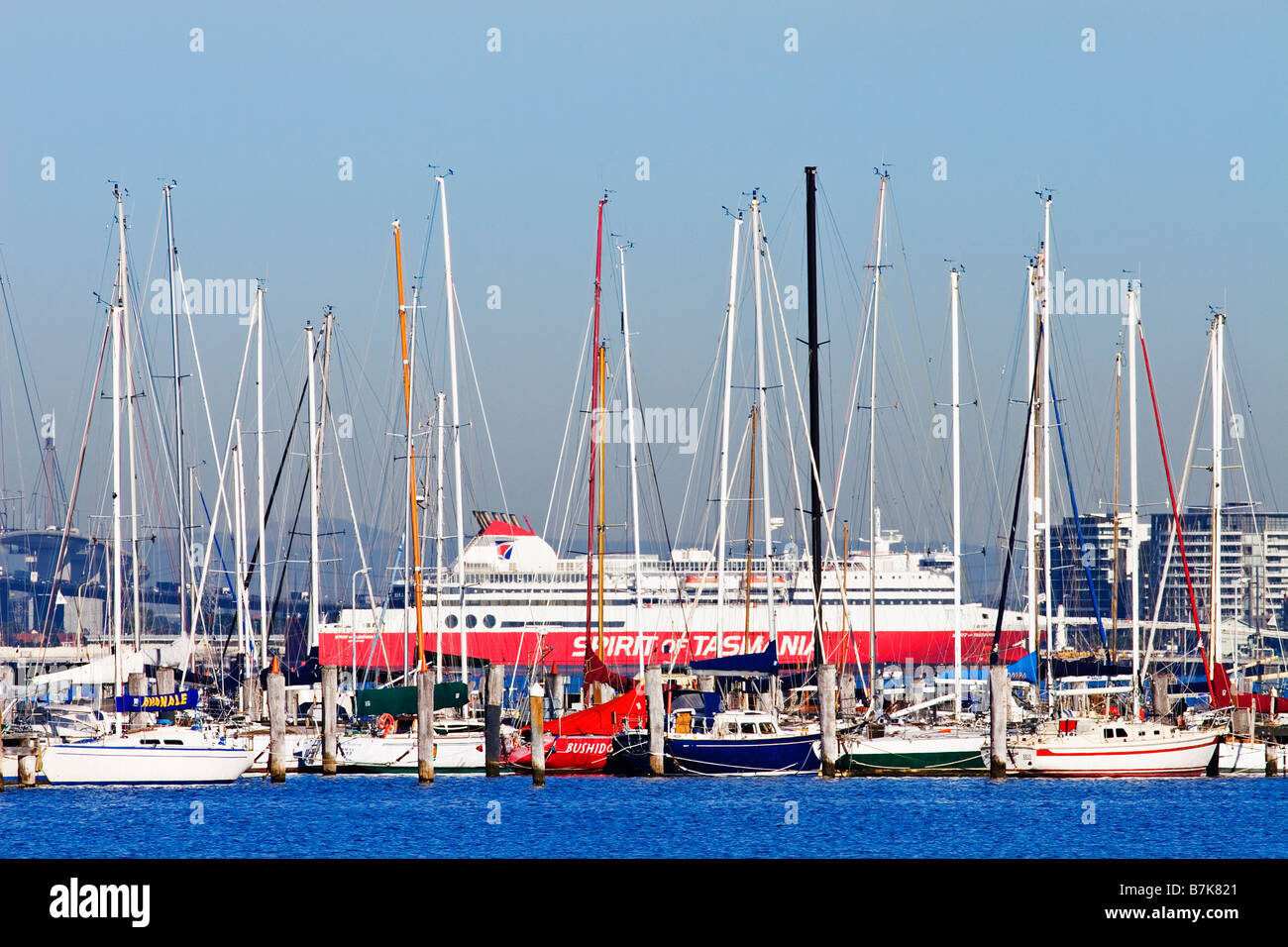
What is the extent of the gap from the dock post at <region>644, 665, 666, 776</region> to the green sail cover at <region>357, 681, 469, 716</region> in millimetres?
5185

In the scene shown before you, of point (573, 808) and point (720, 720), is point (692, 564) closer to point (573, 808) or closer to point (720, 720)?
point (720, 720)

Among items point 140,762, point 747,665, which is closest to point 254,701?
point 140,762

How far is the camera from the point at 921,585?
86.6 m

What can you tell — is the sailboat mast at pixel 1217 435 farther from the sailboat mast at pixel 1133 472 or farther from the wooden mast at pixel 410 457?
the wooden mast at pixel 410 457

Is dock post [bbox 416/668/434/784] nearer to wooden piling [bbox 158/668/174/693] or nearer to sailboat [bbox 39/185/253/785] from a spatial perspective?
sailboat [bbox 39/185/253/785]

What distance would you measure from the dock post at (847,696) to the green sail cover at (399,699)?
8.26 metres

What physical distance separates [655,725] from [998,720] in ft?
21.9

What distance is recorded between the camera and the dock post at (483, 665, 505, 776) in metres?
33.3

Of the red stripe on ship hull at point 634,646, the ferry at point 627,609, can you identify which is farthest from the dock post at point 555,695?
the ferry at point 627,609

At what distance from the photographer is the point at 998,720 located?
31.8 metres

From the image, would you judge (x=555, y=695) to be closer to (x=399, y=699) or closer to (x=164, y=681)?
(x=399, y=699)

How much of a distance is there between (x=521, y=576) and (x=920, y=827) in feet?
201
